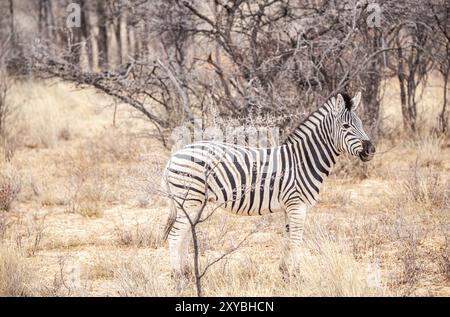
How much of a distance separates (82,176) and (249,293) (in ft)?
18.0

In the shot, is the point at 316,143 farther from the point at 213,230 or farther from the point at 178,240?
the point at 213,230

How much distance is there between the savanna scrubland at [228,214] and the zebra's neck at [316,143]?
501mm

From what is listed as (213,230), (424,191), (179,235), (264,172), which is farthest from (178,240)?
(424,191)

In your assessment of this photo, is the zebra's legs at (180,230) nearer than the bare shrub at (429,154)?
Yes

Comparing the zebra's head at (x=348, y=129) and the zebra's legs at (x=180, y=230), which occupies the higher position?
the zebra's head at (x=348, y=129)

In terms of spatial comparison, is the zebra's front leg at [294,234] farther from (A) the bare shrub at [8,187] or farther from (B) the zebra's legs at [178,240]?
(A) the bare shrub at [8,187]

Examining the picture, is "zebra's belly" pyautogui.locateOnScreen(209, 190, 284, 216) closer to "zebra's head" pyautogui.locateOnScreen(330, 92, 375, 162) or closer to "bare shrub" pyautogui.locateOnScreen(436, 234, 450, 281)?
"zebra's head" pyautogui.locateOnScreen(330, 92, 375, 162)

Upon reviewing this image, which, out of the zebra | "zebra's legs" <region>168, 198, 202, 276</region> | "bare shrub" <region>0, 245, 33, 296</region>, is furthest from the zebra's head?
"bare shrub" <region>0, 245, 33, 296</region>

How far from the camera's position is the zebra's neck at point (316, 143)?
579 cm

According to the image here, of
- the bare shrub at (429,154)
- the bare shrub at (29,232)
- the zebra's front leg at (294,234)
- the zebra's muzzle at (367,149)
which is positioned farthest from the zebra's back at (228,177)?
the bare shrub at (429,154)

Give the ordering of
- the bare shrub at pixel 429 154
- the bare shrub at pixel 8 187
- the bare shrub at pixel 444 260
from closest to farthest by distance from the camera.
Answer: the bare shrub at pixel 444 260
the bare shrub at pixel 8 187
the bare shrub at pixel 429 154

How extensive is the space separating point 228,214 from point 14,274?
8.72ft

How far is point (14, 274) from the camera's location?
5.37 m

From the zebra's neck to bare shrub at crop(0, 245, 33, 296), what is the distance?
2.42m
